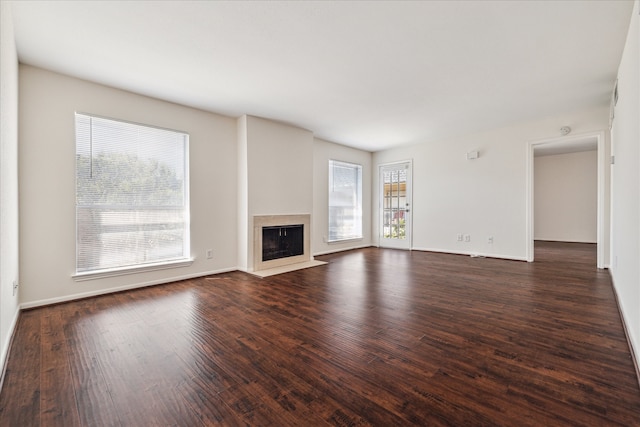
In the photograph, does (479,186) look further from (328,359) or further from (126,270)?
(126,270)

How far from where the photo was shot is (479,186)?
19.2ft

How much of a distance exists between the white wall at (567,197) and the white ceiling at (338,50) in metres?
4.56

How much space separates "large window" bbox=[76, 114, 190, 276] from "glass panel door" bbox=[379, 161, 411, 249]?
15.8 feet

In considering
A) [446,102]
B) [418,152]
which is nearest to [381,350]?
[446,102]

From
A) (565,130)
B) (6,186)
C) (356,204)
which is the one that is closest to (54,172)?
A: (6,186)

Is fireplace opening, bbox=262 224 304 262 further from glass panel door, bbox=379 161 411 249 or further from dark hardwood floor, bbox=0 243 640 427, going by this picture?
glass panel door, bbox=379 161 411 249

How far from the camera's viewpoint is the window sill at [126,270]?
3.33m

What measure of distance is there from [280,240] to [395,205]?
3392mm

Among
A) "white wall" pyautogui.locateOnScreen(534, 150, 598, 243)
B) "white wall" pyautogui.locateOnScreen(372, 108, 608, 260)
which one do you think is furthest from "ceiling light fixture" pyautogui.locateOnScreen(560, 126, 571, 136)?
"white wall" pyautogui.locateOnScreen(534, 150, 598, 243)

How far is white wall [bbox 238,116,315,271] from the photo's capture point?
15.4 feet

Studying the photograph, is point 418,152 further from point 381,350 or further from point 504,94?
point 381,350

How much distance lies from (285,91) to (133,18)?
1778mm

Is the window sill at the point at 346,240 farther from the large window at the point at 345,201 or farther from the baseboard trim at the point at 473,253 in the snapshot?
the baseboard trim at the point at 473,253

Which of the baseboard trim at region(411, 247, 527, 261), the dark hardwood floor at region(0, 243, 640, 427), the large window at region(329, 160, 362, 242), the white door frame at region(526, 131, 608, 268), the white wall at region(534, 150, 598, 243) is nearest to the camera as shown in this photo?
the dark hardwood floor at region(0, 243, 640, 427)
